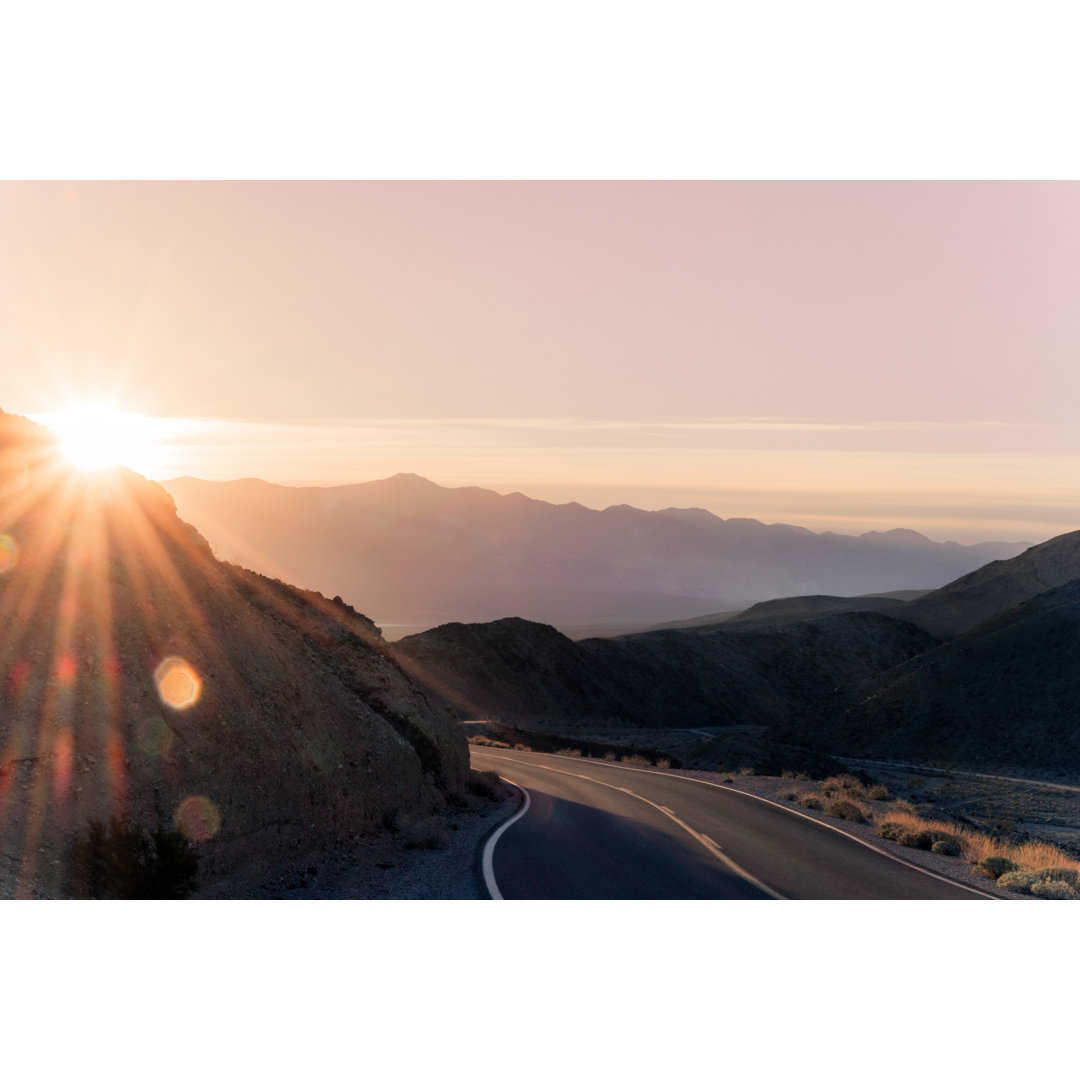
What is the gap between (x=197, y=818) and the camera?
9.23 metres

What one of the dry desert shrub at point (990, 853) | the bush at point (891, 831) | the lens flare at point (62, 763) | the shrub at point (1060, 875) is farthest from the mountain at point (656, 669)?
the lens flare at point (62, 763)

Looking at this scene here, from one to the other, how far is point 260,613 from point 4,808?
23.1ft

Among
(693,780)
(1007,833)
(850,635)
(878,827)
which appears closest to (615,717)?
(850,635)

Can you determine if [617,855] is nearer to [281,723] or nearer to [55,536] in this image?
[281,723]

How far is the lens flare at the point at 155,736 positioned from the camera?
30.2ft

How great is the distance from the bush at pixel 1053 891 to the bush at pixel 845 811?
740 cm

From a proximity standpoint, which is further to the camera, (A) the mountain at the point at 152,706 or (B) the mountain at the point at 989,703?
(B) the mountain at the point at 989,703

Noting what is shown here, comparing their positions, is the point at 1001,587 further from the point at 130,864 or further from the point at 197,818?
the point at 130,864

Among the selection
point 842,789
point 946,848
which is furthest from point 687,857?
point 842,789

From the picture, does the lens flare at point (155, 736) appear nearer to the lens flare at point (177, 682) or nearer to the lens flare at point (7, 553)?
the lens flare at point (177, 682)

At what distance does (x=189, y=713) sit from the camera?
1004cm

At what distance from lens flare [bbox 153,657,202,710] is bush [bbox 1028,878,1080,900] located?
11.0 meters

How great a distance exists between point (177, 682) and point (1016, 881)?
1134 centimetres

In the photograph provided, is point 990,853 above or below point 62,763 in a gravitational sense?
below
